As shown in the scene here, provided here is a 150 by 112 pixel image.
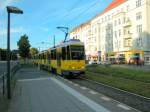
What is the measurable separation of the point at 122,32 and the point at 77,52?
65455 millimetres

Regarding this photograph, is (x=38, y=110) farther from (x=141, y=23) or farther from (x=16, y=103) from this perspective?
(x=141, y=23)

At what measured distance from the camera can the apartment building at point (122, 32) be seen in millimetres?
78625

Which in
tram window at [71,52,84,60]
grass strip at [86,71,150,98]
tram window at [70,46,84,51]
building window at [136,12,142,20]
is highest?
building window at [136,12,142,20]

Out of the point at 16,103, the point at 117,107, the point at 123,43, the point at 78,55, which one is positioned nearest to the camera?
the point at 117,107

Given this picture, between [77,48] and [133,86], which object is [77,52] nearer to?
[77,48]

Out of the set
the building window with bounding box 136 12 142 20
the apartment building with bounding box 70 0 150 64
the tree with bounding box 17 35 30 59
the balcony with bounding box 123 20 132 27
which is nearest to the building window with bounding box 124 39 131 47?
the apartment building with bounding box 70 0 150 64

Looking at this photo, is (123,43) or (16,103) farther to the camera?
(123,43)

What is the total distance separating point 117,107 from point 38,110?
2.80 meters

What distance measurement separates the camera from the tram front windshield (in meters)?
28.0

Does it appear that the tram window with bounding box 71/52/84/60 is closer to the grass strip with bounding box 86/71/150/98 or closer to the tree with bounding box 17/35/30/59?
the grass strip with bounding box 86/71/150/98

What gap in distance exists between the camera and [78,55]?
28234 mm

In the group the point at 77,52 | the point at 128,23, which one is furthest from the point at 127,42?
the point at 77,52

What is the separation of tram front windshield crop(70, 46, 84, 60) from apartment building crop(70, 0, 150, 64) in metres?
52.0

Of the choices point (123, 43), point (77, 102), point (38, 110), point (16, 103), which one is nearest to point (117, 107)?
point (77, 102)
